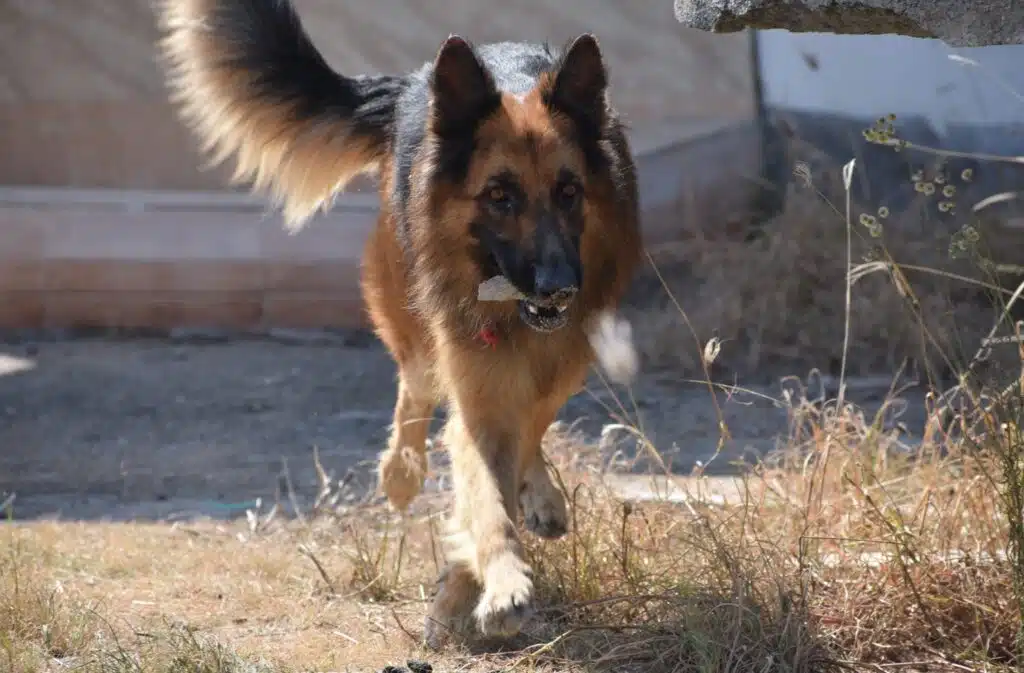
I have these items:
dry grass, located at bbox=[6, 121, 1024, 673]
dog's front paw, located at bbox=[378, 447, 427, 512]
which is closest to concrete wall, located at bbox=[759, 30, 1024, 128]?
dry grass, located at bbox=[6, 121, 1024, 673]

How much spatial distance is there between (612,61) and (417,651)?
6714mm

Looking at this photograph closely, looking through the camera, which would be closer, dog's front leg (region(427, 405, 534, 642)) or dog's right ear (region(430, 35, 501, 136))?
dog's front leg (region(427, 405, 534, 642))

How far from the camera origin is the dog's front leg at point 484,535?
401 centimetres

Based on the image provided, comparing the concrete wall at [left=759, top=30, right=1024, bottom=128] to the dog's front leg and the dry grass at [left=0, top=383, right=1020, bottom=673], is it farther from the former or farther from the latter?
the dog's front leg

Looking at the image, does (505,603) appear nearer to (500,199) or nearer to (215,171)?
(500,199)

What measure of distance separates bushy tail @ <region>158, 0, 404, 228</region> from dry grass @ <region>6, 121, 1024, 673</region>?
1.37m

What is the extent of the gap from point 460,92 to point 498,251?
57 centimetres

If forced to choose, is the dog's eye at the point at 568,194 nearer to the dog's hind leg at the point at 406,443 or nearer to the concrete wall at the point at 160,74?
the dog's hind leg at the point at 406,443

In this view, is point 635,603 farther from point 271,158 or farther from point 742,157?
point 742,157

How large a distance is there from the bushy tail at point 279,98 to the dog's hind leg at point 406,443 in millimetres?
909

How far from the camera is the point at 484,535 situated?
14.2ft

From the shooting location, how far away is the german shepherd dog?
172 inches

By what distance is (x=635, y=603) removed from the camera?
434cm

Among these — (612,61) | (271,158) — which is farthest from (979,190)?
(271,158)
